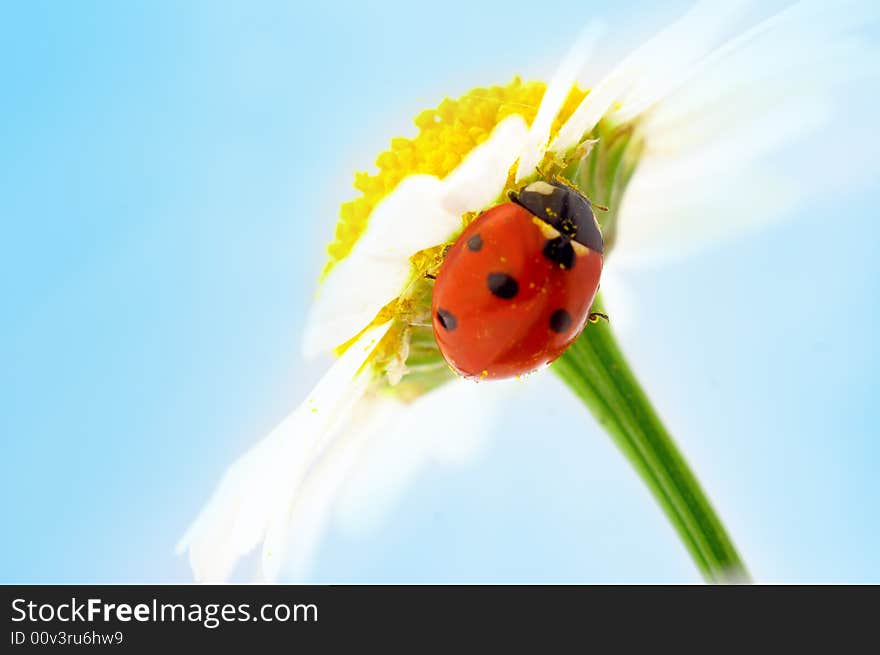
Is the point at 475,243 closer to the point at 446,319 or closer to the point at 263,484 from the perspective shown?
the point at 446,319

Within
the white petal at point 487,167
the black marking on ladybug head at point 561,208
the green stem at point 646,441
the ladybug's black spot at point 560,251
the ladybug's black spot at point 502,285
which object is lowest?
the green stem at point 646,441

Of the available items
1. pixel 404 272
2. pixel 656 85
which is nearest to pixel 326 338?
pixel 404 272

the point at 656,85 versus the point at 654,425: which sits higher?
the point at 656,85

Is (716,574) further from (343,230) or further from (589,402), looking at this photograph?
(343,230)

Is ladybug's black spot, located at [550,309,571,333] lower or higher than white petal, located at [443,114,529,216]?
lower

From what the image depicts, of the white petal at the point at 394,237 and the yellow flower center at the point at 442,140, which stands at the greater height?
the yellow flower center at the point at 442,140

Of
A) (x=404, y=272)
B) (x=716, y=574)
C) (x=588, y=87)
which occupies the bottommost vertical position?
(x=716, y=574)

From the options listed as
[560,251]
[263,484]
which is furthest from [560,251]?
[263,484]
